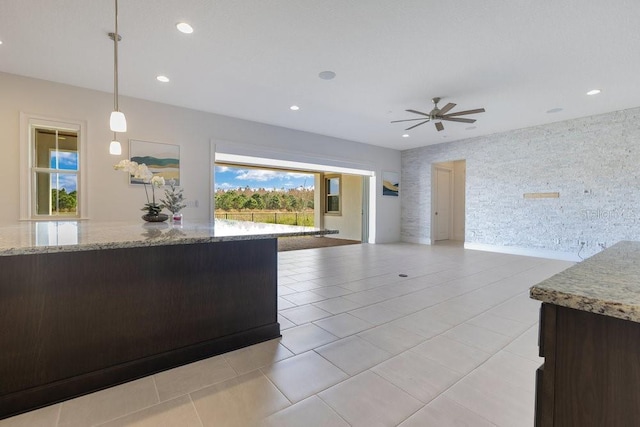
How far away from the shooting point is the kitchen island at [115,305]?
5.14 ft

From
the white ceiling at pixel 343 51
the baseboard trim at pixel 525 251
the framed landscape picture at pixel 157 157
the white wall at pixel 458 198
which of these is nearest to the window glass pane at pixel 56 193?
the framed landscape picture at pixel 157 157

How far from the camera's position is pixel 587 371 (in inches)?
25.8

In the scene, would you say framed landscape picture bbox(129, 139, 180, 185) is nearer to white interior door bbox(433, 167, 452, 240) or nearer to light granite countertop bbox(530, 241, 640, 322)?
light granite countertop bbox(530, 241, 640, 322)

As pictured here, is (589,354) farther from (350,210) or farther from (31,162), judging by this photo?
(350,210)

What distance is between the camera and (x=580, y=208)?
5.81 metres

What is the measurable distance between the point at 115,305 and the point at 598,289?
7.59 feet

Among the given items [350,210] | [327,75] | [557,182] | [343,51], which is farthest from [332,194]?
[343,51]

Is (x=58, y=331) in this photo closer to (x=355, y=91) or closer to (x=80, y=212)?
(x=80, y=212)

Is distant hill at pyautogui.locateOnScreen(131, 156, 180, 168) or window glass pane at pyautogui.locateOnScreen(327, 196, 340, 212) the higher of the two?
distant hill at pyautogui.locateOnScreen(131, 156, 180, 168)

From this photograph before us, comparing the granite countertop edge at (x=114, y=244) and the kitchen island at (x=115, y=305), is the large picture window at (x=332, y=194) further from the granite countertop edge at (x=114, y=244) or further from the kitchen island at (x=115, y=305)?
the granite countertop edge at (x=114, y=244)

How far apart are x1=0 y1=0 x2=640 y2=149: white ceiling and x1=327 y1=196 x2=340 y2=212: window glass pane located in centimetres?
512

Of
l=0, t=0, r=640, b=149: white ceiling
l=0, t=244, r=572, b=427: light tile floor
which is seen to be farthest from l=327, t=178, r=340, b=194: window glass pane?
l=0, t=244, r=572, b=427: light tile floor

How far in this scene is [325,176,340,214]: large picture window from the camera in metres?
10.2

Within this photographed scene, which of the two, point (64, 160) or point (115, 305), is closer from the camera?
point (115, 305)
